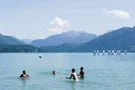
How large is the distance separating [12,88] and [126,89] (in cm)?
1361

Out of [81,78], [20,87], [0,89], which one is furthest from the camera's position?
[81,78]

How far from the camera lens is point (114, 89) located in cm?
3969

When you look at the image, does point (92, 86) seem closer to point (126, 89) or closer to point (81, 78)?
point (126, 89)

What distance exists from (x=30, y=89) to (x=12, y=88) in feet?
8.61

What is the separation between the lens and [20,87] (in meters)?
42.2

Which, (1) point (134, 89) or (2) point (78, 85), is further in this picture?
(2) point (78, 85)

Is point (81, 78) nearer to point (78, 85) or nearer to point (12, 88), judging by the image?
point (78, 85)

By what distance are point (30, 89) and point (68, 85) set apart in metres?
5.97

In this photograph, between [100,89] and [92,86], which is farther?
[92,86]

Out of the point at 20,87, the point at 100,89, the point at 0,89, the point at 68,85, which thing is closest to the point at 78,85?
the point at 68,85

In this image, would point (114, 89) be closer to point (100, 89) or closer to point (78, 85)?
point (100, 89)

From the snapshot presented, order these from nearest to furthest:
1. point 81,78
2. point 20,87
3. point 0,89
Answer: point 0,89 → point 20,87 → point 81,78

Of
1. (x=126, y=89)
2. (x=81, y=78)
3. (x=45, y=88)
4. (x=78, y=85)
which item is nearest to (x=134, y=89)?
(x=126, y=89)

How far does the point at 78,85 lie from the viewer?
143ft
